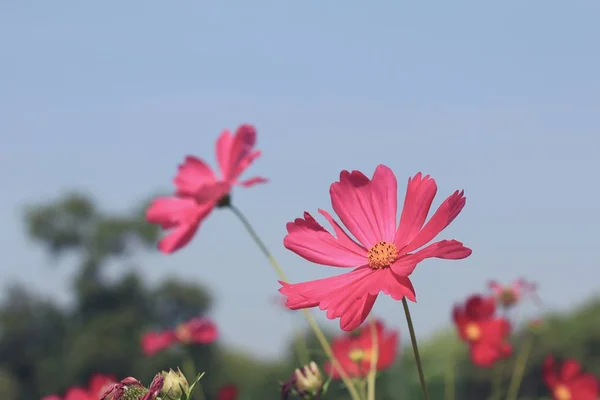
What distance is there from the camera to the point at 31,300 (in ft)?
68.7

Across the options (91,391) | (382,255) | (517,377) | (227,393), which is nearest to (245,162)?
(91,391)

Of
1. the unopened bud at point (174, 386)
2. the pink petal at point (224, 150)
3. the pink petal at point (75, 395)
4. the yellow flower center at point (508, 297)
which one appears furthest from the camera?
the yellow flower center at point (508, 297)

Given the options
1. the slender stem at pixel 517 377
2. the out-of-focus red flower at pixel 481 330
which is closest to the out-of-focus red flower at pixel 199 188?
the out-of-focus red flower at pixel 481 330

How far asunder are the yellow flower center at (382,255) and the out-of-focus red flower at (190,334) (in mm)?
1298

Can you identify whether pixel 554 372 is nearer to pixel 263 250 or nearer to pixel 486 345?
pixel 486 345

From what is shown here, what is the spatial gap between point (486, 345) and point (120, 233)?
2221 centimetres

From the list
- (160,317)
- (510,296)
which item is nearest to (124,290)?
(160,317)

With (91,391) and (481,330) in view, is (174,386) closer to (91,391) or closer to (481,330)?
(91,391)

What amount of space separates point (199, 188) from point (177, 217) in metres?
0.05

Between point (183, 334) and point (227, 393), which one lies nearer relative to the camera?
point (227, 393)

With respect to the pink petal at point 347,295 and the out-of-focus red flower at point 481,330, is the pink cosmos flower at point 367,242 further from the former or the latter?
the out-of-focus red flower at point 481,330

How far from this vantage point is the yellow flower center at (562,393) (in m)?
1.62

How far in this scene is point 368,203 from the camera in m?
0.73

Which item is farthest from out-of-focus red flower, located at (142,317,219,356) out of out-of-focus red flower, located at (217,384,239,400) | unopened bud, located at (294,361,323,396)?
unopened bud, located at (294,361,323,396)
